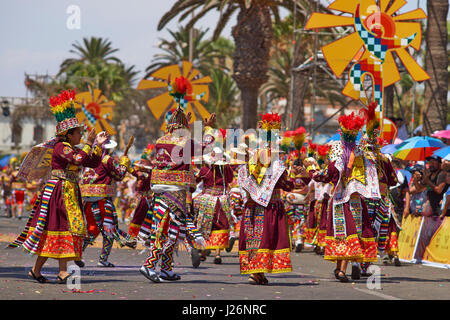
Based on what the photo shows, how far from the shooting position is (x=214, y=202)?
13.6m

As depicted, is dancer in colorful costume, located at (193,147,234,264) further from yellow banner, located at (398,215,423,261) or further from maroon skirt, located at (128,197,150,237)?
yellow banner, located at (398,215,423,261)

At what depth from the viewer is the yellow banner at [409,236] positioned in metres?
14.8

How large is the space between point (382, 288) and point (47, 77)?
175ft

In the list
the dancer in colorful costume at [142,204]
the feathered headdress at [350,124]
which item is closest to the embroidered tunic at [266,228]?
the feathered headdress at [350,124]

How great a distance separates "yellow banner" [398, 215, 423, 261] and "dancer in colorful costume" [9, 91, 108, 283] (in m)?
7.25

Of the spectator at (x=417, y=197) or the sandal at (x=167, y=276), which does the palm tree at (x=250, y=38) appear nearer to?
the spectator at (x=417, y=197)

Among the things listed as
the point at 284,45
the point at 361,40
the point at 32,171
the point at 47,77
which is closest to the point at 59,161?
the point at 32,171

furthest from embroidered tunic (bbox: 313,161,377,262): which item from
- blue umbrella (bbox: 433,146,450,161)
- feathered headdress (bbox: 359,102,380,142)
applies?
blue umbrella (bbox: 433,146,450,161)

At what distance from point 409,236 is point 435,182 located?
1388mm

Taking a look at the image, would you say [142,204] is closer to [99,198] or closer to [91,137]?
[99,198]

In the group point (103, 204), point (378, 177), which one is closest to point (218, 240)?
point (103, 204)

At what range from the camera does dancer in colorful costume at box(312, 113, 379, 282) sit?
1062 cm

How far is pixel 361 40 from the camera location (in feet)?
59.2
